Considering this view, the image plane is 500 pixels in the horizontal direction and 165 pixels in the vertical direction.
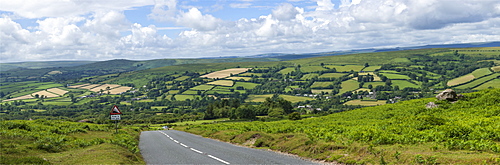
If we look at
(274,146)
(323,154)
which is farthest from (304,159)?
(274,146)

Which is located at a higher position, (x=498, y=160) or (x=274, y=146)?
(x=498, y=160)

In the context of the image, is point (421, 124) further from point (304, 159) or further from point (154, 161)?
point (154, 161)

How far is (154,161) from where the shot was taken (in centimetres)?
2222

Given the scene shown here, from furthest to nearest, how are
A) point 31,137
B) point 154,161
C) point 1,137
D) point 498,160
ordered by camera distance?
point 31,137 < point 1,137 < point 154,161 < point 498,160

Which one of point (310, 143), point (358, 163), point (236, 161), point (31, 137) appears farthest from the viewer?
point (31, 137)

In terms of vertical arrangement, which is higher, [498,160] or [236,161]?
[498,160]

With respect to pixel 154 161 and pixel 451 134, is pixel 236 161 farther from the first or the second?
pixel 451 134

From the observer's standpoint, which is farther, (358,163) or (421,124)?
(421,124)

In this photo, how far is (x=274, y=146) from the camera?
2769 centimetres

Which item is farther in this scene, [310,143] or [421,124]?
[421,124]

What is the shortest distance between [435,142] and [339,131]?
9734 mm

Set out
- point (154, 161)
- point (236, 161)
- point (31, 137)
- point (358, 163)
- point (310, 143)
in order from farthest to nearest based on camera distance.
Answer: point (31, 137) < point (310, 143) < point (154, 161) < point (236, 161) < point (358, 163)

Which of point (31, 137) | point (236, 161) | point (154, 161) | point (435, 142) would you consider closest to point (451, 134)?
point (435, 142)

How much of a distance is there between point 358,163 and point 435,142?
6.87 metres
